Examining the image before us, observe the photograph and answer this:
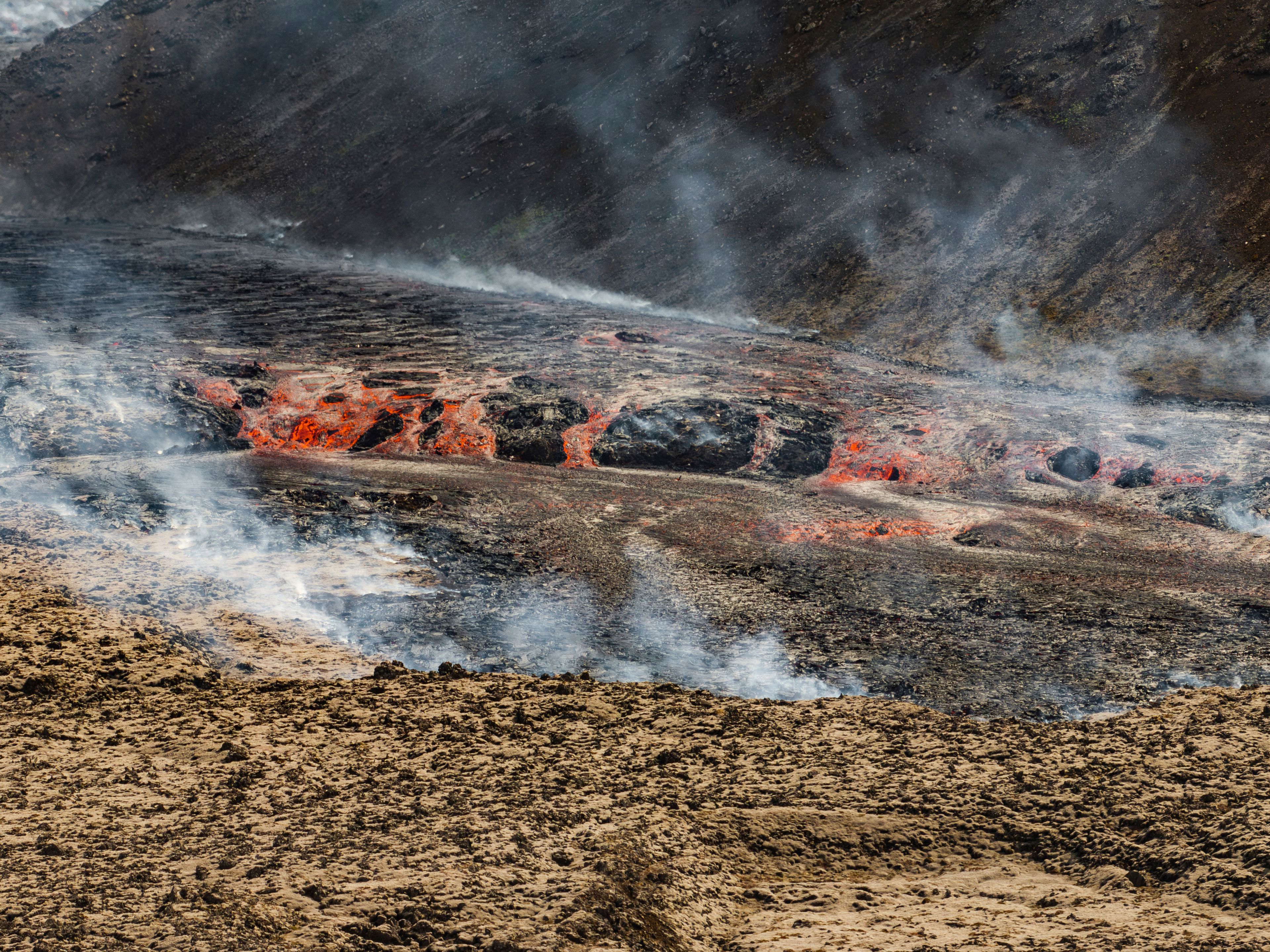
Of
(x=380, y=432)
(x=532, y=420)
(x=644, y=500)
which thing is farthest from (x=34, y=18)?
(x=644, y=500)

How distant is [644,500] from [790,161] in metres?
21.1

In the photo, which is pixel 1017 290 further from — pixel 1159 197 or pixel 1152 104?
pixel 1152 104

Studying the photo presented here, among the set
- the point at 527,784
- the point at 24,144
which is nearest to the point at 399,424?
the point at 527,784

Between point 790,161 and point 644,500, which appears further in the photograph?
point 790,161

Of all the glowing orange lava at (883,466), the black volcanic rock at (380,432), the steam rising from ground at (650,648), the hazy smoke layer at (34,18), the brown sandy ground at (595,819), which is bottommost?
the black volcanic rock at (380,432)

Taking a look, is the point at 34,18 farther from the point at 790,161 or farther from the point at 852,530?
the point at 852,530

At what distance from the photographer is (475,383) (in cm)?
1950

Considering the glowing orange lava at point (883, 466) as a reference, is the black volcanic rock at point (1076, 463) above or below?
above

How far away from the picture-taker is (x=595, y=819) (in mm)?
5895

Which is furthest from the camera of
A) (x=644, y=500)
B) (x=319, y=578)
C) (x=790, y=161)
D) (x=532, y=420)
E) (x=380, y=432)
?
(x=790, y=161)

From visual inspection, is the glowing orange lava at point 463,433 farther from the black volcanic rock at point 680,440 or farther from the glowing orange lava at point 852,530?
the glowing orange lava at point 852,530

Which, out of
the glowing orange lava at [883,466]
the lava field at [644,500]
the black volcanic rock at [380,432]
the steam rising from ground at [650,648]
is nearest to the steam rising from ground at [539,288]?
the lava field at [644,500]

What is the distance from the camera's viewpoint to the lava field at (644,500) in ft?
33.4

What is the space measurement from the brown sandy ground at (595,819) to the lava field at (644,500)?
2.17 metres
